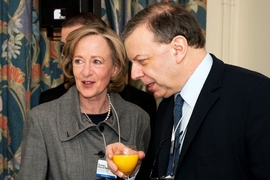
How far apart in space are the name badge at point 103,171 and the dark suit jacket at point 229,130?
0.69 metres

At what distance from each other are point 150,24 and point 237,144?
0.61 meters

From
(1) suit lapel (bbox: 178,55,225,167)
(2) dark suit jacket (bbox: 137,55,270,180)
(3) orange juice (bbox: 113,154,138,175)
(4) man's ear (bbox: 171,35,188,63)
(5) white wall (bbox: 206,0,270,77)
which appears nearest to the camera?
(2) dark suit jacket (bbox: 137,55,270,180)

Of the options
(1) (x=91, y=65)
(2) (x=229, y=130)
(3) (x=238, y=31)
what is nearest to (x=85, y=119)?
(1) (x=91, y=65)

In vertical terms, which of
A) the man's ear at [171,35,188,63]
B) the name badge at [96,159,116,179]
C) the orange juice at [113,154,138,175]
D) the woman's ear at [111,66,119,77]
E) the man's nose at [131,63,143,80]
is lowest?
the name badge at [96,159,116,179]

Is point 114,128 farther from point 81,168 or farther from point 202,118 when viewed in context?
point 202,118

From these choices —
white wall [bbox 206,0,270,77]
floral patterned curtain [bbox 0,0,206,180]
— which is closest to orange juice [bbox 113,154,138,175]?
floral patterned curtain [bbox 0,0,206,180]

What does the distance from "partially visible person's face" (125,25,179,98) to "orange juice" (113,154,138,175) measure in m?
0.38

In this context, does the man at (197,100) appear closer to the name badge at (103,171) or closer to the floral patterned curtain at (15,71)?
the name badge at (103,171)

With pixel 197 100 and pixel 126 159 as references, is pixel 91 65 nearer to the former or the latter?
pixel 126 159

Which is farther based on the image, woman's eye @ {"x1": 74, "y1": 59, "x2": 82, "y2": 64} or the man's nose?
woman's eye @ {"x1": 74, "y1": 59, "x2": 82, "y2": 64}

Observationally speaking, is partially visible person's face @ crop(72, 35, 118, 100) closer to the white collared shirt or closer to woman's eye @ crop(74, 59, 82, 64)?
woman's eye @ crop(74, 59, 82, 64)

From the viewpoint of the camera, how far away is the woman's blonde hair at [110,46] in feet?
8.68

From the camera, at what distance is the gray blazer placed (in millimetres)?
2357

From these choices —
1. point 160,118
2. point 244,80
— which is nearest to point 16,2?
point 160,118
